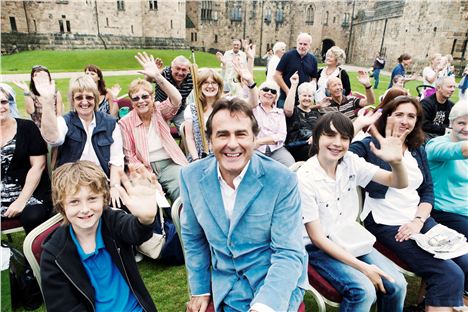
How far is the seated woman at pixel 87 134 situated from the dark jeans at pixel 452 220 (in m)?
3.05

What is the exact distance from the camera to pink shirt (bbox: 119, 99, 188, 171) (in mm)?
3756

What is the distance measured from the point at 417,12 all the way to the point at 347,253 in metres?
31.5

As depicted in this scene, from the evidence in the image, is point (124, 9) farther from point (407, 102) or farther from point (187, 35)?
point (407, 102)

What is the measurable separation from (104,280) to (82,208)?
0.49 meters

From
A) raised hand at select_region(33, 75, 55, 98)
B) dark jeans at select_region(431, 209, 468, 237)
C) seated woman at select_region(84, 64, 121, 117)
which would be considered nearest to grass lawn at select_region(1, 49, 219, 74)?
seated woman at select_region(84, 64, 121, 117)

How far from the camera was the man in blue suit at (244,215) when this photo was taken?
1864 mm

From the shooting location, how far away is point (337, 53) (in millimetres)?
5590

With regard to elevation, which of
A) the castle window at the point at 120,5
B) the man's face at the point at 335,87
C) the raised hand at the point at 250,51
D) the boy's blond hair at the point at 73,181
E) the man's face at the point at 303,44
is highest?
the castle window at the point at 120,5

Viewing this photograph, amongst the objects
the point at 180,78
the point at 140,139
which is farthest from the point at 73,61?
the point at 140,139

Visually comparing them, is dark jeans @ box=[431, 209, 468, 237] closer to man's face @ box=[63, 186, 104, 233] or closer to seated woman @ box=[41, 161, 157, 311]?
seated woman @ box=[41, 161, 157, 311]

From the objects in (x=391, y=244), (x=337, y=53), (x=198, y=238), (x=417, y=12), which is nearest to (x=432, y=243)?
(x=391, y=244)

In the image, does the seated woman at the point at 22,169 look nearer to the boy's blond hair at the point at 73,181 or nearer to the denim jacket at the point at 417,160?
the boy's blond hair at the point at 73,181

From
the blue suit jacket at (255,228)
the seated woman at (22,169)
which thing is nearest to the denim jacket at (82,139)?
the seated woman at (22,169)

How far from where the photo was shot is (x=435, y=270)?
2.42 meters
